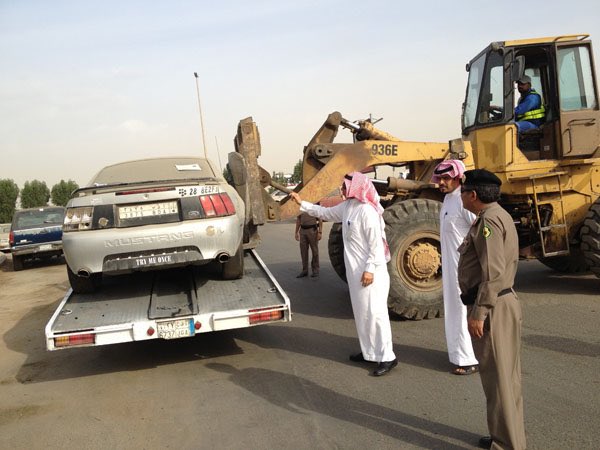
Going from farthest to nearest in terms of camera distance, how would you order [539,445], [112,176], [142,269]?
[112,176] → [142,269] → [539,445]

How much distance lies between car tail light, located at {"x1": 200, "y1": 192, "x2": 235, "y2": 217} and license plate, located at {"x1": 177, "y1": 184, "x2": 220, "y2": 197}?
4cm

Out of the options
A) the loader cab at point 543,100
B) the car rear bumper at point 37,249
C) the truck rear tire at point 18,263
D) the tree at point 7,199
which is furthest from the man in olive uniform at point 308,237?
the tree at point 7,199

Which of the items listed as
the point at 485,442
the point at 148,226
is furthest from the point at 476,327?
the point at 148,226

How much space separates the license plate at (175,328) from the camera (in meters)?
4.93

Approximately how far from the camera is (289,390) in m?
4.52

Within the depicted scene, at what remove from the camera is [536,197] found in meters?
7.34

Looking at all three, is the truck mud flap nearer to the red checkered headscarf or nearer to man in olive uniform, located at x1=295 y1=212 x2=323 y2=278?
the red checkered headscarf

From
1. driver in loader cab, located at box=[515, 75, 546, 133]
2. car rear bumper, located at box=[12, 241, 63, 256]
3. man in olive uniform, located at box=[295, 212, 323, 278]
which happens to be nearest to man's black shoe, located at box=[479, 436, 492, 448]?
driver in loader cab, located at box=[515, 75, 546, 133]

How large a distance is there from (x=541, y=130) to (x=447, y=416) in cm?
511

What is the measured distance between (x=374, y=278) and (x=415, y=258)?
5.74 feet

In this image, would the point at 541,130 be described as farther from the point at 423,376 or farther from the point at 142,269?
the point at 142,269

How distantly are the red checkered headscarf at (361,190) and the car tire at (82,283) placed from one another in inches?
112

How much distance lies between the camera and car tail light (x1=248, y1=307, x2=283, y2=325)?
5105 millimetres

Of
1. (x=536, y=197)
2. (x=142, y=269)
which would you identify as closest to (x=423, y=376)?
(x=142, y=269)
